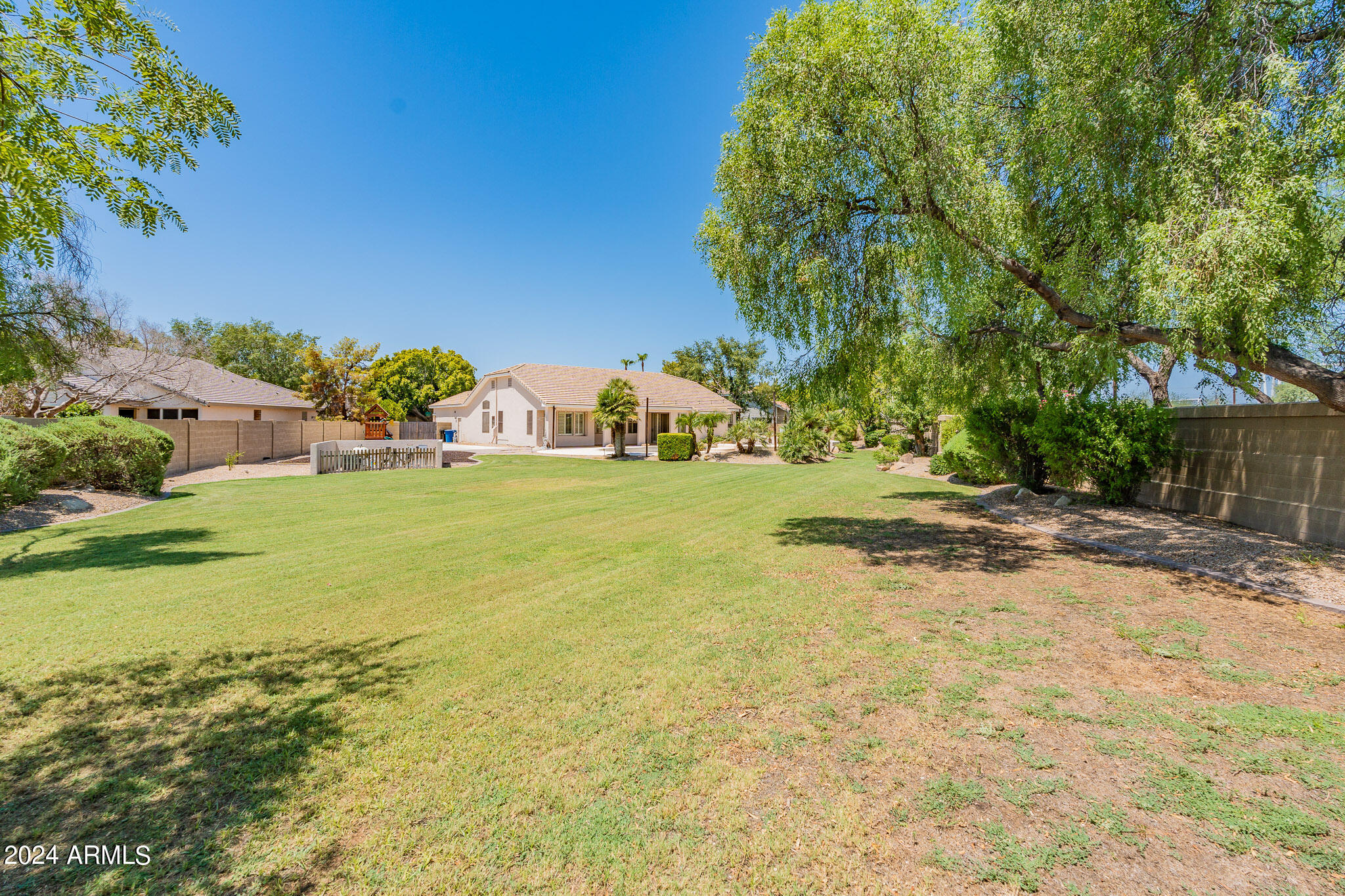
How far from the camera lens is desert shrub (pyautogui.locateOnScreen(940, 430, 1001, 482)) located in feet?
46.5

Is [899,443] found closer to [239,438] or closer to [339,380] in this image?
[239,438]

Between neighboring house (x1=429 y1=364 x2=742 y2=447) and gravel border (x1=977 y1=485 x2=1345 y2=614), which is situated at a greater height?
neighboring house (x1=429 y1=364 x2=742 y2=447)

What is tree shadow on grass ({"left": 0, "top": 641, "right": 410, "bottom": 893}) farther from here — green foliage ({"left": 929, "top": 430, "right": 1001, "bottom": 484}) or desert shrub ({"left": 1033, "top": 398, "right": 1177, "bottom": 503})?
green foliage ({"left": 929, "top": 430, "right": 1001, "bottom": 484})

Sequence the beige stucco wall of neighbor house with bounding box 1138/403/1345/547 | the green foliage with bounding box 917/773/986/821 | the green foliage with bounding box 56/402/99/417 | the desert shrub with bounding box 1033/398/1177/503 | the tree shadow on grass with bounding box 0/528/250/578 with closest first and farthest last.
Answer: the green foliage with bounding box 917/773/986/821 < the tree shadow on grass with bounding box 0/528/250/578 < the beige stucco wall of neighbor house with bounding box 1138/403/1345/547 < the desert shrub with bounding box 1033/398/1177/503 < the green foliage with bounding box 56/402/99/417

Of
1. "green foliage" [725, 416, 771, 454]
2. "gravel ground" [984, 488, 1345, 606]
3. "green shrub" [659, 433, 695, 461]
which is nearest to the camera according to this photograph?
"gravel ground" [984, 488, 1345, 606]

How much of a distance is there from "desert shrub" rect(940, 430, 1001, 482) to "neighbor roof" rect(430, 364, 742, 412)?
773 inches

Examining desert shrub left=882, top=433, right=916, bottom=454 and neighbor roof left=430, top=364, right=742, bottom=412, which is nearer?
desert shrub left=882, top=433, right=916, bottom=454

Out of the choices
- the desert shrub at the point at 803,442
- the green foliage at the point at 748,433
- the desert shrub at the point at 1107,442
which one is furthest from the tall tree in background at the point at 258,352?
the desert shrub at the point at 1107,442

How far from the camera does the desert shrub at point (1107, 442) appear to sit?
31.9ft

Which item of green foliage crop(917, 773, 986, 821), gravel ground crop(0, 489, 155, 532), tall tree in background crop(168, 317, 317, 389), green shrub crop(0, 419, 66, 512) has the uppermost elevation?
tall tree in background crop(168, 317, 317, 389)

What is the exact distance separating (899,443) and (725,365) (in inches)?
1032

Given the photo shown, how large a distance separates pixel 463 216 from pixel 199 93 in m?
20.9

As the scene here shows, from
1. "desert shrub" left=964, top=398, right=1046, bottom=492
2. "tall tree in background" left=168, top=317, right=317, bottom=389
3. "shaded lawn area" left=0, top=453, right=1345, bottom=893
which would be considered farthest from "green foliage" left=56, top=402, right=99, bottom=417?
"tall tree in background" left=168, top=317, right=317, bottom=389

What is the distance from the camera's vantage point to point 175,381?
75.8 feet
